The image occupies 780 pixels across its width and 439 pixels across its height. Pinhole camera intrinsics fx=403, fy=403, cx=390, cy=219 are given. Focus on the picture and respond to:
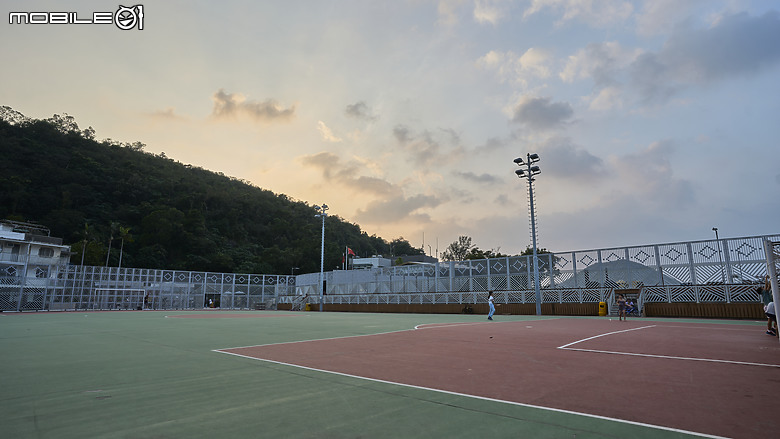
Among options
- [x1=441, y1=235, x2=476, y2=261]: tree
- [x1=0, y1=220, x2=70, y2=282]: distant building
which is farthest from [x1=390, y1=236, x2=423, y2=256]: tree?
[x1=0, y1=220, x2=70, y2=282]: distant building

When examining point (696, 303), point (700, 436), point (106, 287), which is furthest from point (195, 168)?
point (700, 436)

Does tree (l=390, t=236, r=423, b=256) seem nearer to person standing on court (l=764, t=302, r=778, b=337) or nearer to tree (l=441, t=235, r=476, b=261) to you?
tree (l=441, t=235, r=476, b=261)

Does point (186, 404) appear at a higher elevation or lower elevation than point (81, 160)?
lower

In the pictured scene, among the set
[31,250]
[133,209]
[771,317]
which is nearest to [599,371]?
[771,317]

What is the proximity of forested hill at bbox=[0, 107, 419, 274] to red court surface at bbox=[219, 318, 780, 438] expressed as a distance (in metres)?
74.4

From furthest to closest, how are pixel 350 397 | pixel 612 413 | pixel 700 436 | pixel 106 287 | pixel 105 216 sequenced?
pixel 105 216
pixel 106 287
pixel 350 397
pixel 612 413
pixel 700 436

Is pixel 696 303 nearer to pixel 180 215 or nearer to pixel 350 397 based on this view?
pixel 350 397

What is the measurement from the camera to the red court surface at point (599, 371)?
3.97 metres

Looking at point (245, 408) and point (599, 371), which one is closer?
point (245, 408)

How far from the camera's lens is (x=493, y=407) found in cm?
413

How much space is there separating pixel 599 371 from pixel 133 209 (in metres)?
99.0

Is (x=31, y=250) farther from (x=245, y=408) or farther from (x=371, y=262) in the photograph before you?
(x=245, y=408)

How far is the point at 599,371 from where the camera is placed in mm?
6062

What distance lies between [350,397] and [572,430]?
91.1 inches
